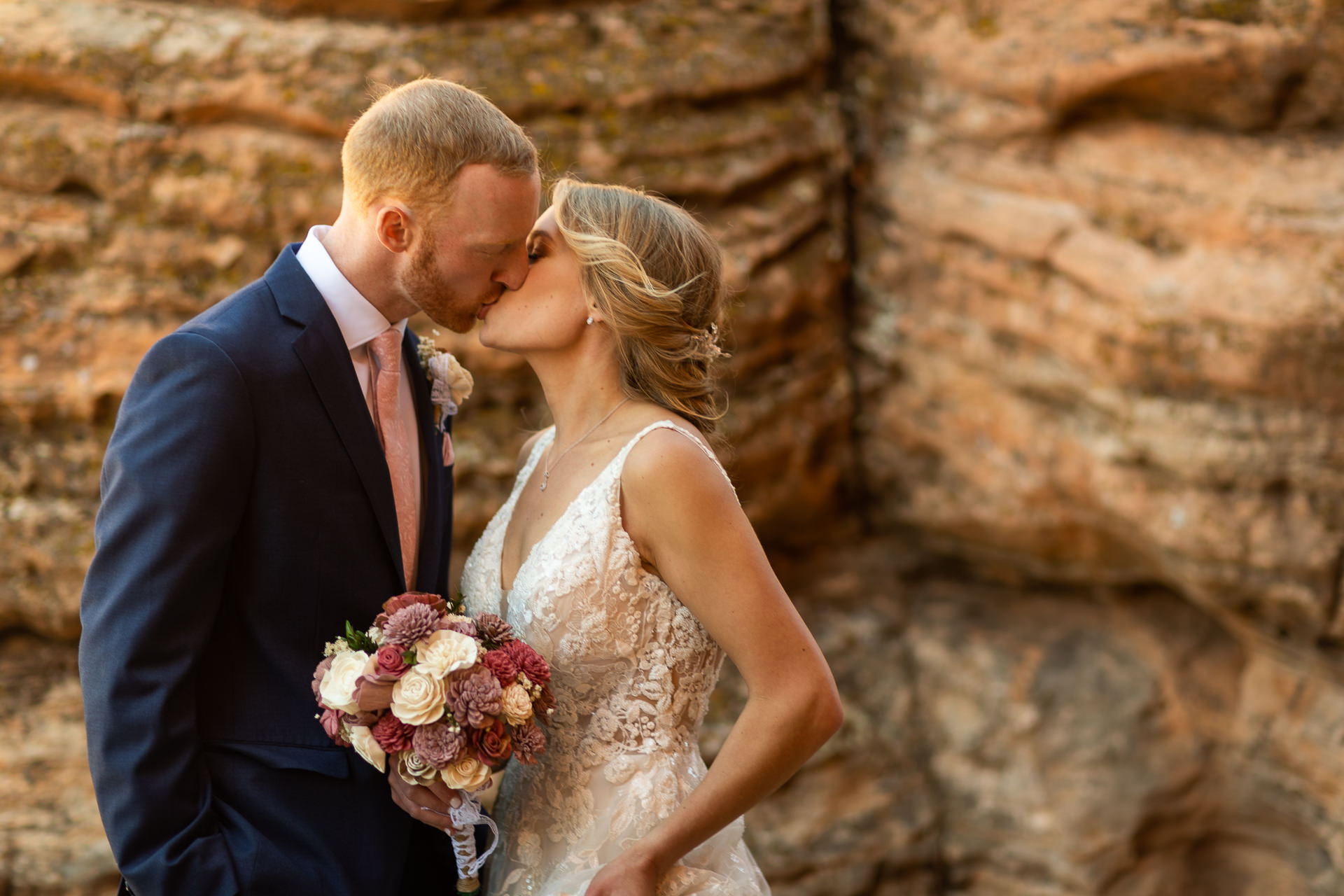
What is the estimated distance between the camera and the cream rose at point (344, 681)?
2062 millimetres

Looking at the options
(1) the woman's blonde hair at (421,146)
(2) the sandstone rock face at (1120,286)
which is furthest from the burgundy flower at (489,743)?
(2) the sandstone rock face at (1120,286)

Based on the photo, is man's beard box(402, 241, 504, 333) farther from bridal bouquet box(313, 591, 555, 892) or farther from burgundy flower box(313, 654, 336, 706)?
burgundy flower box(313, 654, 336, 706)

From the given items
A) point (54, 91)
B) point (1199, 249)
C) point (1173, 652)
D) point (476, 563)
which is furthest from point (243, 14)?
point (1173, 652)

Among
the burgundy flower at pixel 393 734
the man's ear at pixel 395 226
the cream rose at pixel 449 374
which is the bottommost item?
the burgundy flower at pixel 393 734

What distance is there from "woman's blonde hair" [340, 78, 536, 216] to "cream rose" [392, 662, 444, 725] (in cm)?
104

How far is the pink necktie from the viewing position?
2.55m

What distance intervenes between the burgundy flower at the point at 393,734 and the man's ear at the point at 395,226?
1.04 metres

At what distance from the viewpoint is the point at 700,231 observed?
2.74m

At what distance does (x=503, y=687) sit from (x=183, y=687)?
0.64 m

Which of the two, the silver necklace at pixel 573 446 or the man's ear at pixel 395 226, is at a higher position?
the man's ear at pixel 395 226

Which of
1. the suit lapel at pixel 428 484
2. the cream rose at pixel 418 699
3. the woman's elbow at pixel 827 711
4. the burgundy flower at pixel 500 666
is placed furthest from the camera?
the suit lapel at pixel 428 484

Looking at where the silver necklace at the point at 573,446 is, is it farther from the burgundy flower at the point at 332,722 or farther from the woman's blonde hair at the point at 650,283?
the burgundy flower at the point at 332,722

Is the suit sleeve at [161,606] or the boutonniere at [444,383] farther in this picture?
the boutonniere at [444,383]

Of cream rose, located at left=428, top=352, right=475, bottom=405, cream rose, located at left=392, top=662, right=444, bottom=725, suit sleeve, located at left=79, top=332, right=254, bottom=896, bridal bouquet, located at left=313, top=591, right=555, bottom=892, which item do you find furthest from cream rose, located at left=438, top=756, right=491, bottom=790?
cream rose, located at left=428, top=352, right=475, bottom=405
